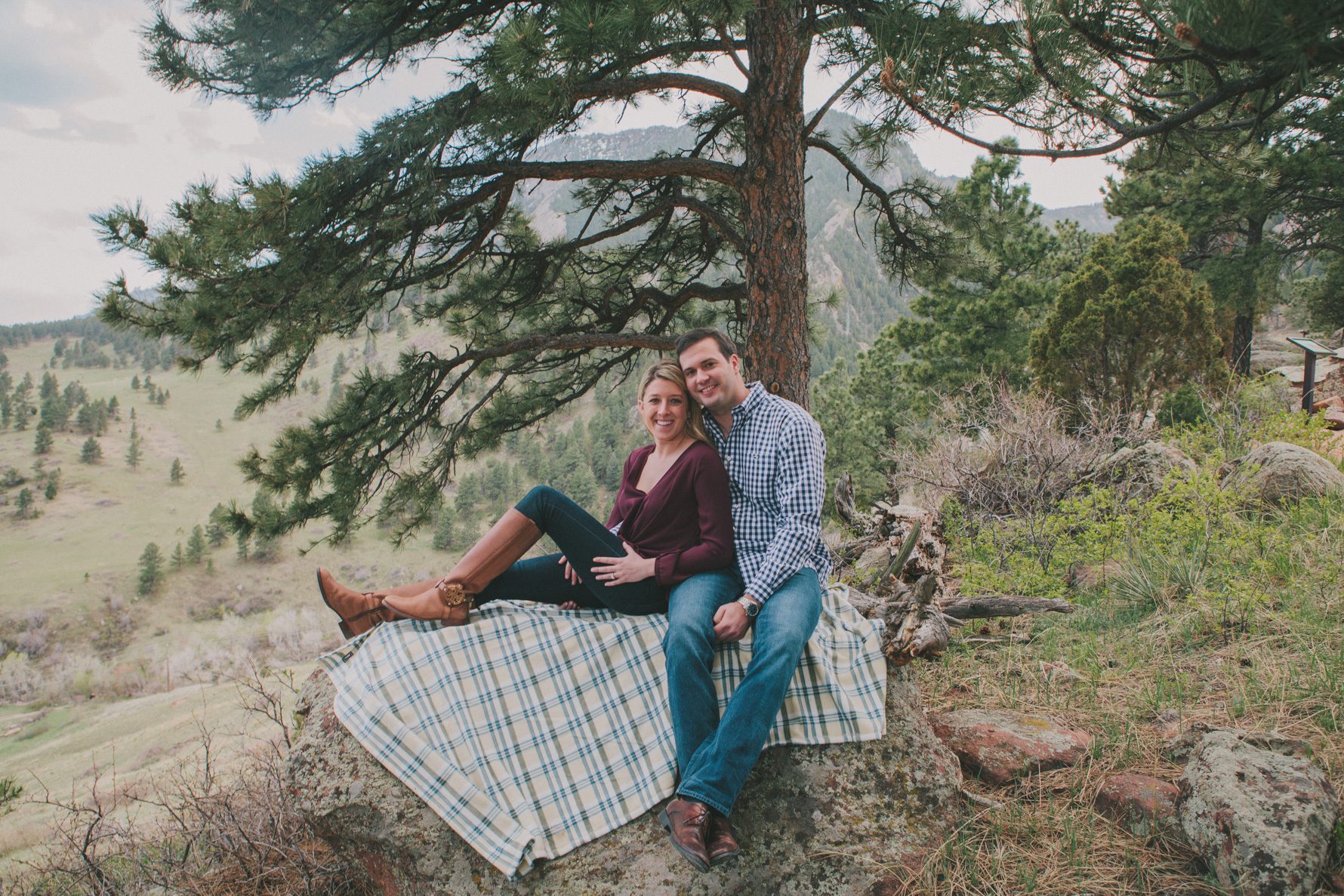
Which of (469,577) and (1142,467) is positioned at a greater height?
(469,577)

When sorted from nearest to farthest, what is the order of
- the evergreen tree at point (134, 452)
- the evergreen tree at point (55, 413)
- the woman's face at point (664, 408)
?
the woman's face at point (664, 408), the evergreen tree at point (55, 413), the evergreen tree at point (134, 452)

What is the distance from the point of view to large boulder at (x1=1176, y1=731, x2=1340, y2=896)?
6.16 feet

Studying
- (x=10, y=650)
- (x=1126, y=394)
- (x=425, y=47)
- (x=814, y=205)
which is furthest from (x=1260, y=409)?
(x=814, y=205)

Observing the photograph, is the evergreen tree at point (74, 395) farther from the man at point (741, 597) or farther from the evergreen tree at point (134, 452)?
the man at point (741, 597)

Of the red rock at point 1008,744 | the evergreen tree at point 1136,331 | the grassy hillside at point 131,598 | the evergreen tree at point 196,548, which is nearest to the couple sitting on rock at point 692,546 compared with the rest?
the red rock at point 1008,744

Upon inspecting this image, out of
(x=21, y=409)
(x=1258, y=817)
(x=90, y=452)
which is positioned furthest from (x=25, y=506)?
(x=1258, y=817)

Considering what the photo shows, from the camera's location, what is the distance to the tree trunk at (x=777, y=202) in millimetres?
4691

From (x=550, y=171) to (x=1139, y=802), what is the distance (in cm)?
438

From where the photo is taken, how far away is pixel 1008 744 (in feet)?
8.83

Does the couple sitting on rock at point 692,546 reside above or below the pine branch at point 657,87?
below

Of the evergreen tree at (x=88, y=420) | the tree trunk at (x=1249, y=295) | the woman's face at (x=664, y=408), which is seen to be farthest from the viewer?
the evergreen tree at (x=88, y=420)

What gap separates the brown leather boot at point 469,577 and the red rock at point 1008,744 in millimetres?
1785

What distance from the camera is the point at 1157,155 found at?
3551 millimetres

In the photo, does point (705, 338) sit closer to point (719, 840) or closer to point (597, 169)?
point (719, 840)
